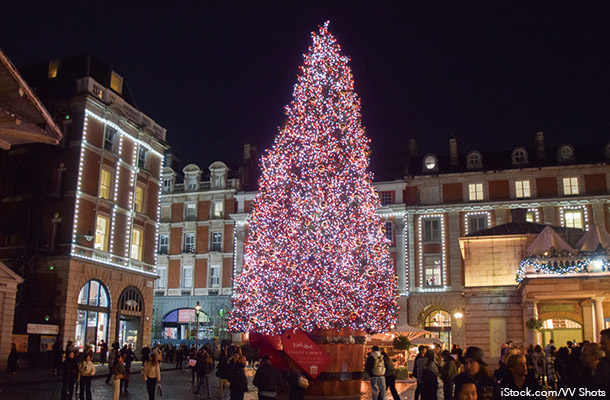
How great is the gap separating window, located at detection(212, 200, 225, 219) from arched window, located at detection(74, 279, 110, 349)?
22205 millimetres

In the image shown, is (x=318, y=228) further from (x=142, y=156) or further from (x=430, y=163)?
(x=430, y=163)

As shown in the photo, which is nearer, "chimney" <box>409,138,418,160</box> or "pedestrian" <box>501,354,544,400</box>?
"pedestrian" <box>501,354,544,400</box>

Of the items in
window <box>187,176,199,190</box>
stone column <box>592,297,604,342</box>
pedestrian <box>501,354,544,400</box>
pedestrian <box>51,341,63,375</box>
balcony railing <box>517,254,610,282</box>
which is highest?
window <box>187,176,199,190</box>

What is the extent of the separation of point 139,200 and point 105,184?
12.7 ft

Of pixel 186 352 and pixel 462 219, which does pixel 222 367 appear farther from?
pixel 462 219

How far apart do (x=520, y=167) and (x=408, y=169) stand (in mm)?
9510

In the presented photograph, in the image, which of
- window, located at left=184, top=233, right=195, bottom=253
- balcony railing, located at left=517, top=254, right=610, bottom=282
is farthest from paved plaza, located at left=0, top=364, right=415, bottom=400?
window, located at left=184, top=233, right=195, bottom=253

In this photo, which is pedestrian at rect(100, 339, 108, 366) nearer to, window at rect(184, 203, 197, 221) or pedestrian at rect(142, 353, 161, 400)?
pedestrian at rect(142, 353, 161, 400)

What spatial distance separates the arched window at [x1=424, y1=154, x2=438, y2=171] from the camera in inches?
2147

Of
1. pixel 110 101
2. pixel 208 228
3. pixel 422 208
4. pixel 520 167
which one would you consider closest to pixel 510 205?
pixel 520 167

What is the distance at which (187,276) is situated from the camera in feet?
192

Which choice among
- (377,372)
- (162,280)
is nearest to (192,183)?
(162,280)

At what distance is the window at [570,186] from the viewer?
4996 cm

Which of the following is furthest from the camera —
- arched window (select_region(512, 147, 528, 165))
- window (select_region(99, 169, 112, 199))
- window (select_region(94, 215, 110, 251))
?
arched window (select_region(512, 147, 528, 165))
